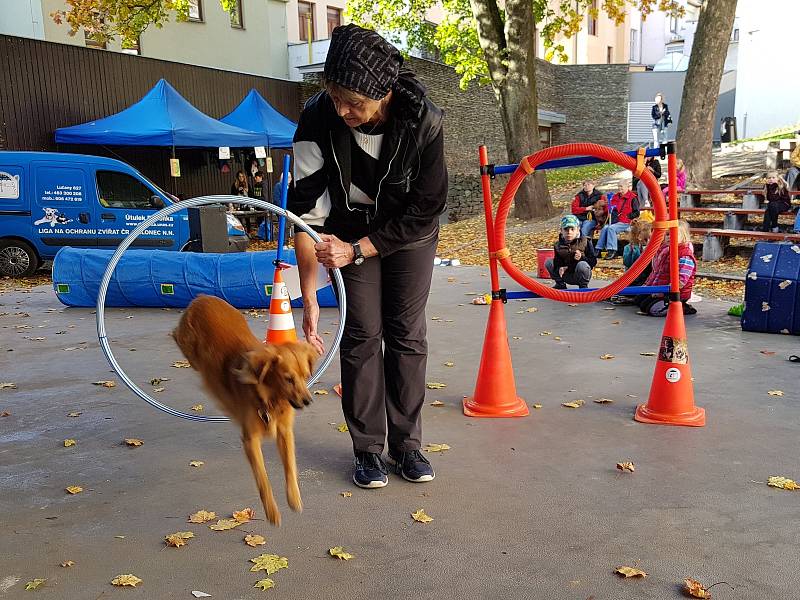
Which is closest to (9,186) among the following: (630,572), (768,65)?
(630,572)

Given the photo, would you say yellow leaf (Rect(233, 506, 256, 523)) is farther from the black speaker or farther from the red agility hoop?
the black speaker

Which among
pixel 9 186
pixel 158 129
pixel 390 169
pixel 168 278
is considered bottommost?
pixel 168 278

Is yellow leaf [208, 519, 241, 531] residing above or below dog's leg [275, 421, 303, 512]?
below

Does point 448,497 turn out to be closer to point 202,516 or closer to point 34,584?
point 202,516

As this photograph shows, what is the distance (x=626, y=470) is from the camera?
3719 mm

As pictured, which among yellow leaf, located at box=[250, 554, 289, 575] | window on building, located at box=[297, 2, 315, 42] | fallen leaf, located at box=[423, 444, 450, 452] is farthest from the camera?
window on building, located at box=[297, 2, 315, 42]

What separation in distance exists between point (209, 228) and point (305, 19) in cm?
1832

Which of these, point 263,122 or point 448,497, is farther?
point 263,122

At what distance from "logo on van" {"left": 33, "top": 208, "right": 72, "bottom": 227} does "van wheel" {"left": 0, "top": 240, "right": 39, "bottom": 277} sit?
0.51 metres

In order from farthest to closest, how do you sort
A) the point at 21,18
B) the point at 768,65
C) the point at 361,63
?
the point at 768,65
the point at 21,18
the point at 361,63

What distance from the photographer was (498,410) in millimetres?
4637

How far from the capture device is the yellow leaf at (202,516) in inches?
127

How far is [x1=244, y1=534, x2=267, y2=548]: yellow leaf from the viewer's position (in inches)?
118

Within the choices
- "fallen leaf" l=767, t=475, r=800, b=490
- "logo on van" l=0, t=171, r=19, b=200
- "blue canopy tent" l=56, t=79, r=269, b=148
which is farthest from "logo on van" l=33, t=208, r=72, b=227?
"fallen leaf" l=767, t=475, r=800, b=490
